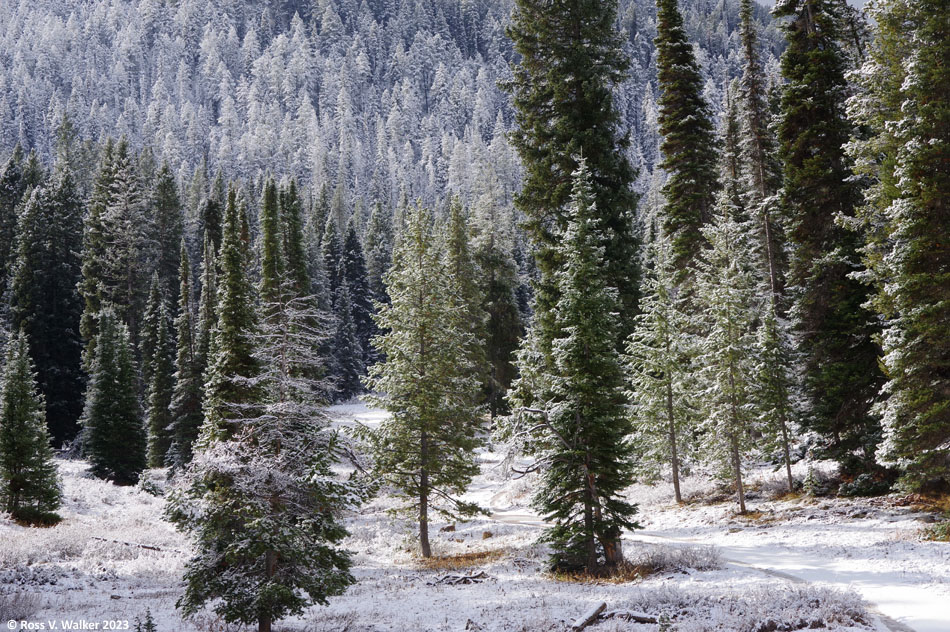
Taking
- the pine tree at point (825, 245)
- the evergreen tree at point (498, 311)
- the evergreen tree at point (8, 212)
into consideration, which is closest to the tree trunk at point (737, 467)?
the pine tree at point (825, 245)

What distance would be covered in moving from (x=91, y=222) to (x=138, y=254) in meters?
5.42

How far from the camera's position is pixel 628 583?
1517 cm

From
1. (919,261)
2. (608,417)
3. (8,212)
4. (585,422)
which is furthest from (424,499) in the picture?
(8,212)

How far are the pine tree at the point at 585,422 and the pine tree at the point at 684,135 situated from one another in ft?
48.6

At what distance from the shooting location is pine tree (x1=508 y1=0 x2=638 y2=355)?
20219mm

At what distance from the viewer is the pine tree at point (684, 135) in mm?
30172

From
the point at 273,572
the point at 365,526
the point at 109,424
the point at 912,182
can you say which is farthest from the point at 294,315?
the point at 109,424

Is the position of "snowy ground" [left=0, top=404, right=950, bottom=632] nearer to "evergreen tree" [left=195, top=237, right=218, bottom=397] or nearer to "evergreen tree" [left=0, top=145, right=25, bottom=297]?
"evergreen tree" [left=195, top=237, right=218, bottom=397]

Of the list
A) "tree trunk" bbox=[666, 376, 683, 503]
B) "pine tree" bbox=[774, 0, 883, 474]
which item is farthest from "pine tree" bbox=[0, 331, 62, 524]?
"pine tree" bbox=[774, 0, 883, 474]

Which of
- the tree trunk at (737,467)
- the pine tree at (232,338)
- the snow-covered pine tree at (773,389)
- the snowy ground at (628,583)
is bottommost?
the snowy ground at (628,583)

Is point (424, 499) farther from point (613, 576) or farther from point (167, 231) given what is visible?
point (167, 231)

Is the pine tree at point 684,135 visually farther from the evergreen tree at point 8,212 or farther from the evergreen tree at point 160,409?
the evergreen tree at point 8,212

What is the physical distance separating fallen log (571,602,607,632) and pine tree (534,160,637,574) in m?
4.79

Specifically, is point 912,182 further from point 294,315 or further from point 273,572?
point 273,572
